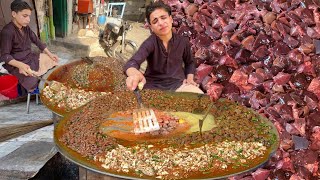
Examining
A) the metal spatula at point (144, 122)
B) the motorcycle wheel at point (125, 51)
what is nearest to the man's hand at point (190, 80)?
the metal spatula at point (144, 122)

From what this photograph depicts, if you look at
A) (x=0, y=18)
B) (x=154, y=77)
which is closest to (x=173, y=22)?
(x=154, y=77)

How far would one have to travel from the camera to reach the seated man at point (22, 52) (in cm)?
484

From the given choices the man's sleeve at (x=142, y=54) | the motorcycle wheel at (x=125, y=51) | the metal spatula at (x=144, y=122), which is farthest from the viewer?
the motorcycle wheel at (x=125, y=51)

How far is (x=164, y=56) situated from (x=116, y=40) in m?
A: 7.49

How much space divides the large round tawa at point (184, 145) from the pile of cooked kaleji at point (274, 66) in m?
0.37

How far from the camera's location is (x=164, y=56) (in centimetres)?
352

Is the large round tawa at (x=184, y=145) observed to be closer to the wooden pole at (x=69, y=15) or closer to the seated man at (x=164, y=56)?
the seated man at (x=164, y=56)

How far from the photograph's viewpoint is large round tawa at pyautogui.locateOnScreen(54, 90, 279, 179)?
6.88ft

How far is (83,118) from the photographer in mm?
2658

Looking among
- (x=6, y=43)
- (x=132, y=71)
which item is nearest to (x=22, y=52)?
(x=6, y=43)

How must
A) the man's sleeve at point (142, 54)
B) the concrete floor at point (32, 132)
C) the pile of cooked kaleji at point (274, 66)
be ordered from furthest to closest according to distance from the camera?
1. the concrete floor at point (32, 132)
2. the man's sleeve at point (142, 54)
3. the pile of cooked kaleji at point (274, 66)

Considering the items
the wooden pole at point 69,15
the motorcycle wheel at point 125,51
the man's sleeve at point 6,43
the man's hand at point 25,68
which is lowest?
the motorcycle wheel at point 125,51

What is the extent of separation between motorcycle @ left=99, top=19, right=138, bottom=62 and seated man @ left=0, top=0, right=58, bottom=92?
4.98 m

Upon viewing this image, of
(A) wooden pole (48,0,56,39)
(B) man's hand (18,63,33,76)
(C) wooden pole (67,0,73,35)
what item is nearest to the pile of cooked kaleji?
(B) man's hand (18,63,33,76)
